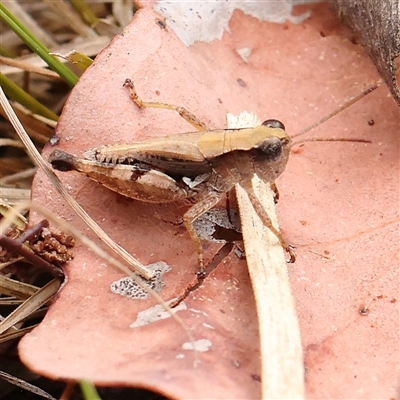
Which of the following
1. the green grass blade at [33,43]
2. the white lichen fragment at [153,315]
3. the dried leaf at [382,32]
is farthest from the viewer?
the green grass blade at [33,43]

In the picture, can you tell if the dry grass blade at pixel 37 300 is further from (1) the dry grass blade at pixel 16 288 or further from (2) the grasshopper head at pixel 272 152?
(2) the grasshopper head at pixel 272 152

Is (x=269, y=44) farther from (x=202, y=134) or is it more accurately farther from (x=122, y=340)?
(x=122, y=340)

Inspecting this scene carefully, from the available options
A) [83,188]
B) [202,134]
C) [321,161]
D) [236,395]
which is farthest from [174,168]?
[236,395]

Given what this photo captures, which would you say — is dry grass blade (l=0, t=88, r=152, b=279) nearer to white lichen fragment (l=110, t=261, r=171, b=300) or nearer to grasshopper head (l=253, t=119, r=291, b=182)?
white lichen fragment (l=110, t=261, r=171, b=300)

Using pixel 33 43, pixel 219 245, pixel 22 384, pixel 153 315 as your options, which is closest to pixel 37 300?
pixel 22 384

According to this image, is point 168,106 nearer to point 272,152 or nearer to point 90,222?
point 272,152

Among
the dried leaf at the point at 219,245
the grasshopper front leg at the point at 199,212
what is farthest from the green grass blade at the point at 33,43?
the grasshopper front leg at the point at 199,212
